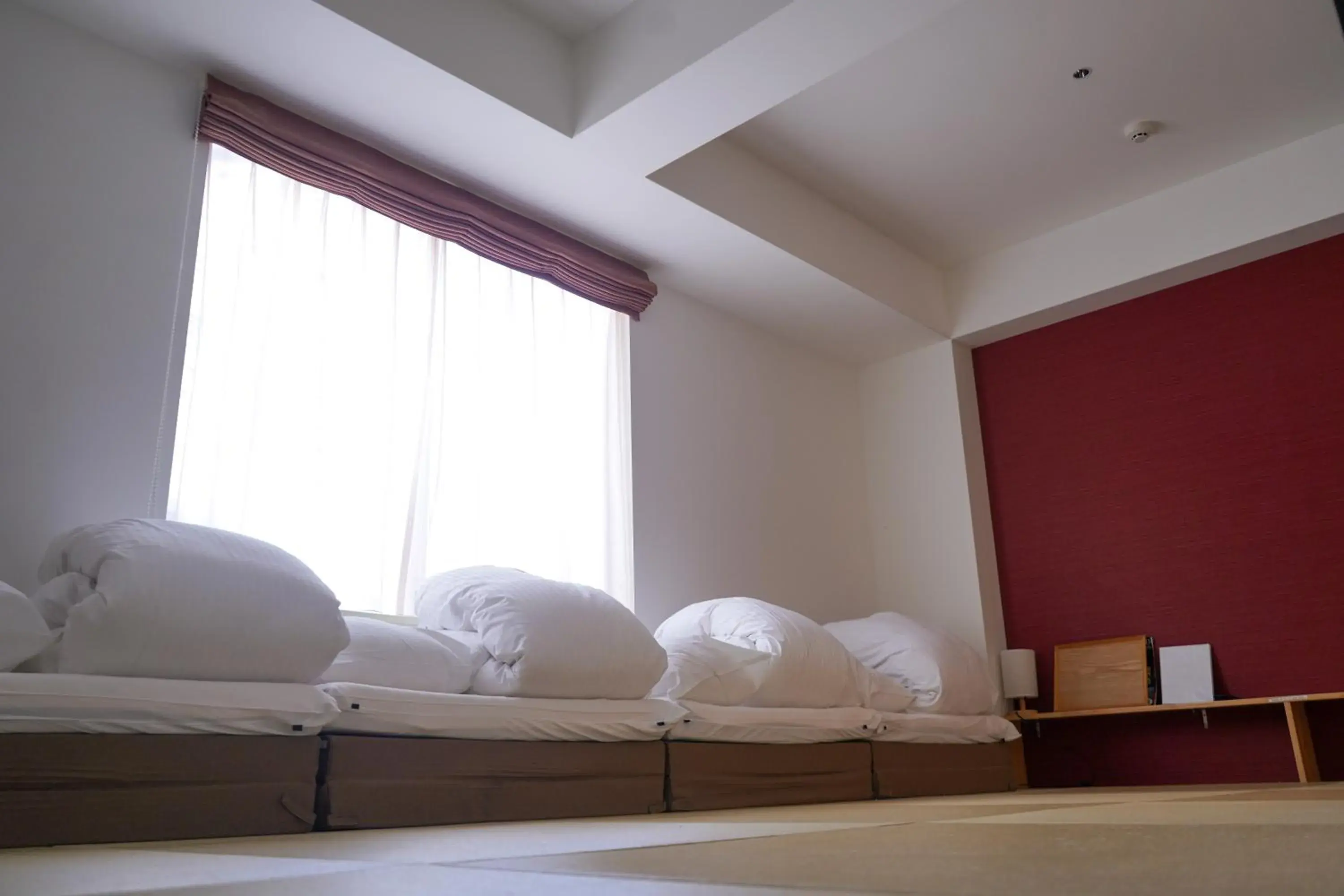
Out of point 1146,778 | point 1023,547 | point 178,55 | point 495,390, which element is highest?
point 178,55

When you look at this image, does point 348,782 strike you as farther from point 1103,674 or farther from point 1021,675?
point 1103,674

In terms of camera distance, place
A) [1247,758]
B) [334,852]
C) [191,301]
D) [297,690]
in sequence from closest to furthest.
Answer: [334,852] < [297,690] < [191,301] < [1247,758]

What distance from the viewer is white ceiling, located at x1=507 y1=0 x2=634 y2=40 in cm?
311

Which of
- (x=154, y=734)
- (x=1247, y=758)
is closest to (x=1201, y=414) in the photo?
(x=1247, y=758)

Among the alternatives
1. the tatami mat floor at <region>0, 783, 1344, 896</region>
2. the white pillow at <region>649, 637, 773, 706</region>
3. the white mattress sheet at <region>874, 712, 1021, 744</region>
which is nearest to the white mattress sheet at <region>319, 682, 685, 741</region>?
the white pillow at <region>649, 637, 773, 706</region>

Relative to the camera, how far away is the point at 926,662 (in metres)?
3.65

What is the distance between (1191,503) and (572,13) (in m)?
3.04

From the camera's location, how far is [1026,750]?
439 centimetres

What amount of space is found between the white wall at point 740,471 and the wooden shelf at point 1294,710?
4.35ft

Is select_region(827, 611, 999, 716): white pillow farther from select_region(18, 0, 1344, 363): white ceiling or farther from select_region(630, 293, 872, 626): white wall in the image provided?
select_region(18, 0, 1344, 363): white ceiling

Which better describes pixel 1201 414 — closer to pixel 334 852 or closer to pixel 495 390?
pixel 495 390

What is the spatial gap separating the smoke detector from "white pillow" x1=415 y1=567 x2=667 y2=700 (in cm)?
269

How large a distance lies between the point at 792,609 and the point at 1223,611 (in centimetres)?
170

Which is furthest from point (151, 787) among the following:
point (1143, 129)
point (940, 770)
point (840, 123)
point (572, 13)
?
point (1143, 129)
